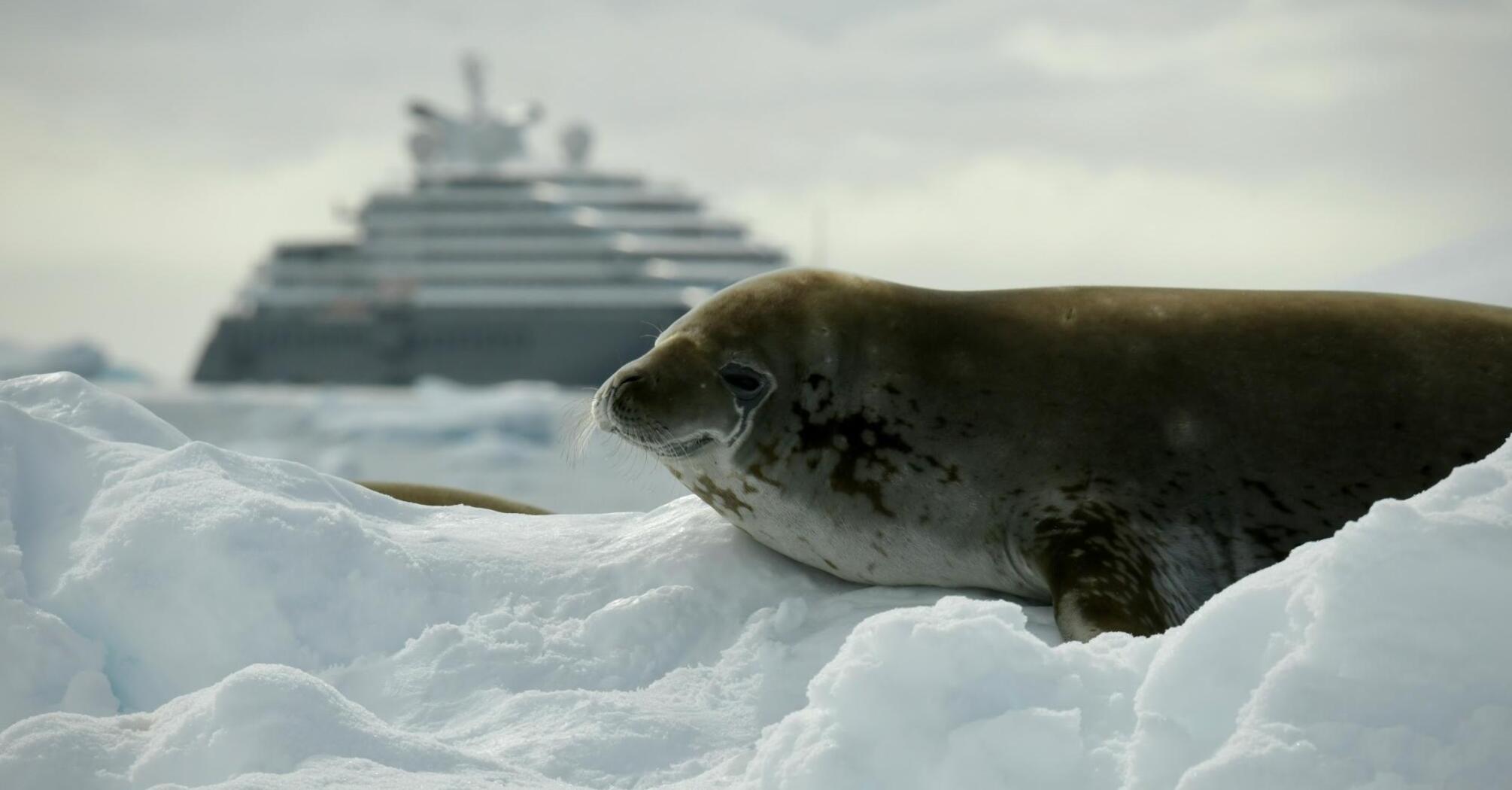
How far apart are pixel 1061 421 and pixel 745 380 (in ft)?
Answer: 2.16

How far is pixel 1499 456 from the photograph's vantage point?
228 cm

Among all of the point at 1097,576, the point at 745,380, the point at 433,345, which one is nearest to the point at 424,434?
the point at 433,345

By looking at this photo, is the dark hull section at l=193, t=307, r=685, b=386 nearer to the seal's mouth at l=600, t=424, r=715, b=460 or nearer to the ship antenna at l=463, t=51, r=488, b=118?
the ship antenna at l=463, t=51, r=488, b=118

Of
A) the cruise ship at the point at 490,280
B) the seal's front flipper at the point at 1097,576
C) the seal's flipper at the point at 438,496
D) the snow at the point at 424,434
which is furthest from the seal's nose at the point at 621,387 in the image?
the cruise ship at the point at 490,280

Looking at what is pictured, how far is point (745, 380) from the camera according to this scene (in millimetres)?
3377

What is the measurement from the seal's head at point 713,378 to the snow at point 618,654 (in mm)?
304

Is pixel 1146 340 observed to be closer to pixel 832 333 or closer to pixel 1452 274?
pixel 832 333

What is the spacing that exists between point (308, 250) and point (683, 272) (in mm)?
9857

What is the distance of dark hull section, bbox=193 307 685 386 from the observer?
123 feet

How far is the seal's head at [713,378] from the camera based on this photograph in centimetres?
329

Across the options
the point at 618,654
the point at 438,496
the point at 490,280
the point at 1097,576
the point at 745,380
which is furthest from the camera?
the point at 490,280

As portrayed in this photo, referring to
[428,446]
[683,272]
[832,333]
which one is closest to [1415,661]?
[832,333]

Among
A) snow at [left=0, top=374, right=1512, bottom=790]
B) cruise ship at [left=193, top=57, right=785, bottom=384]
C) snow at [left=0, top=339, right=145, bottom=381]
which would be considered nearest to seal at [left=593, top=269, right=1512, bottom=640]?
snow at [left=0, top=374, right=1512, bottom=790]

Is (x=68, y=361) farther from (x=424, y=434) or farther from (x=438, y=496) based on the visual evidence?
(x=438, y=496)
